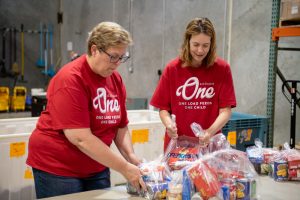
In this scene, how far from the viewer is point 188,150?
1735 millimetres

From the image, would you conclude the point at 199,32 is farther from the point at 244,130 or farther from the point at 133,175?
the point at 244,130

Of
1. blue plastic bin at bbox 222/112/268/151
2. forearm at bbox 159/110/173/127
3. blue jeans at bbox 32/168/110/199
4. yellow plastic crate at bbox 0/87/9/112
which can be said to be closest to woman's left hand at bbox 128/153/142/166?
blue jeans at bbox 32/168/110/199

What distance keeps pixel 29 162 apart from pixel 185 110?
0.89 m

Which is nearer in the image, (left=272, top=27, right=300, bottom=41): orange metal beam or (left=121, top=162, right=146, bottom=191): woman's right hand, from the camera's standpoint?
(left=121, top=162, right=146, bottom=191): woman's right hand

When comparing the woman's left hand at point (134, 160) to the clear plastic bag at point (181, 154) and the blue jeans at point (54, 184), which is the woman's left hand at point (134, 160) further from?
the blue jeans at point (54, 184)

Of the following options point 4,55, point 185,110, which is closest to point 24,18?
point 4,55

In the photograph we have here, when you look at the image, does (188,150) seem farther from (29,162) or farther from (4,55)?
(4,55)

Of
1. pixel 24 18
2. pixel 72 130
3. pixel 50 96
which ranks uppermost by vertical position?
pixel 24 18

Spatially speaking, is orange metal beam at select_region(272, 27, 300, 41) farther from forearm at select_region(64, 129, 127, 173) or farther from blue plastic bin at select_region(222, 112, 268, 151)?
forearm at select_region(64, 129, 127, 173)

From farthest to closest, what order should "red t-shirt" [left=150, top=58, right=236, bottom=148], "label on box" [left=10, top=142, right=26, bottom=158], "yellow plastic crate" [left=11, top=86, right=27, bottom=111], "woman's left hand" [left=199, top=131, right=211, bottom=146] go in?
"yellow plastic crate" [left=11, top=86, right=27, bottom=111] → "label on box" [left=10, top=142, right=26, bottom=158] → "red t-shirt" [left=150, top=58, right=236, bottom=148] → "woman's left hand" [left=199, top=131, right=211, bottom=146]

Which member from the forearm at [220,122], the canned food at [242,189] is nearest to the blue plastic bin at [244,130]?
the forearm at [220,122]

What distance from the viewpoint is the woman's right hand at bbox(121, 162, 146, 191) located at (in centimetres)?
152

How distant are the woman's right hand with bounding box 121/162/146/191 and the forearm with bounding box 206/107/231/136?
0.55 meters

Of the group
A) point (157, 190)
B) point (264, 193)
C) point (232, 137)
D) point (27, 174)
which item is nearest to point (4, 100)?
point (27, 174)
